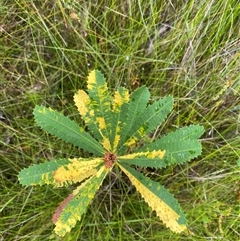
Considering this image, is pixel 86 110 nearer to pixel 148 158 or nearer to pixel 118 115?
pixel 118 115

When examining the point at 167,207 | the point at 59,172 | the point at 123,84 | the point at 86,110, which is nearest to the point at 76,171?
the point at 59,172

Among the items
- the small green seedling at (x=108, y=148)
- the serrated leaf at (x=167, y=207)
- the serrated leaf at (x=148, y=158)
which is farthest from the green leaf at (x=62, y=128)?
the serrated leaf at (x=167, y=207)

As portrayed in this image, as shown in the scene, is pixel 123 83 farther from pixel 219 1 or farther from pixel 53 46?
pixel 219 1

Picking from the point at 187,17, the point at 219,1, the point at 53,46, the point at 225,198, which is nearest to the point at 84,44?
the point at 53,46

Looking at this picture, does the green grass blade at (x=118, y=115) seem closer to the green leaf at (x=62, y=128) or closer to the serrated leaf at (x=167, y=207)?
the green leaf at (x=62, y=128)

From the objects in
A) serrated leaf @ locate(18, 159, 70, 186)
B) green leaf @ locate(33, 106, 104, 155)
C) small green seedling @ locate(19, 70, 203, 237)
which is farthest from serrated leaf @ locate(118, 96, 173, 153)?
serrated leaf @ locate(18, 159, 70, 186)

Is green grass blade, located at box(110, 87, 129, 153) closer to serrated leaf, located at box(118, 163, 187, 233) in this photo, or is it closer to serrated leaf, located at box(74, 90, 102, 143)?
serrated leaf, located at box(74, 90, 102, 143)
